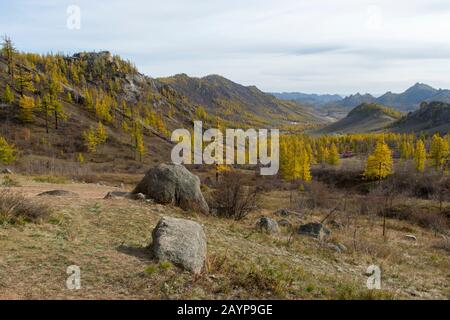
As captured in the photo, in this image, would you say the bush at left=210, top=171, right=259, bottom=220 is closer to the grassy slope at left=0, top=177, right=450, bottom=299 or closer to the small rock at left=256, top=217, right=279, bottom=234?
the small rock at left=256, top=217, right=279, bottom=234

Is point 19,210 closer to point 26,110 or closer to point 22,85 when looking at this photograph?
point 26,110

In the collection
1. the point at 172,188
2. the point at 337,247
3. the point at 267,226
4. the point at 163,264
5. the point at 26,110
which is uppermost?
the point at 26,110

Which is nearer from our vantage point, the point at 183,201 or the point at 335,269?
the point at 335,269

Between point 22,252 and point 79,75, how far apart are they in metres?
199

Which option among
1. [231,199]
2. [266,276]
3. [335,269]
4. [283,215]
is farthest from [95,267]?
[283,215]

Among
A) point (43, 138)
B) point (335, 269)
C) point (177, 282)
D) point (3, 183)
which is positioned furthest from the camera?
point (43, 138)

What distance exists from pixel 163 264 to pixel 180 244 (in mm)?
914

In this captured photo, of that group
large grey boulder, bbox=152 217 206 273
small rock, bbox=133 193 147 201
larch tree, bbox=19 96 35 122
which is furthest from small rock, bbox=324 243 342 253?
larch tree, bbox=19 96 35 122

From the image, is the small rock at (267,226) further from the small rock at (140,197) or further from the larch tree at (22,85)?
the larch tree at (22,85)

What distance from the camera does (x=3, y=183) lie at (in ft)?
68.5

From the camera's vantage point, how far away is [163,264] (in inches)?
393

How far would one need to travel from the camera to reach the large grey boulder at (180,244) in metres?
10.3

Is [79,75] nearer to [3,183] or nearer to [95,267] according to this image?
[3,183]

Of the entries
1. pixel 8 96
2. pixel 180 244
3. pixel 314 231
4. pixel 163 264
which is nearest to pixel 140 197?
pixel 180 244
